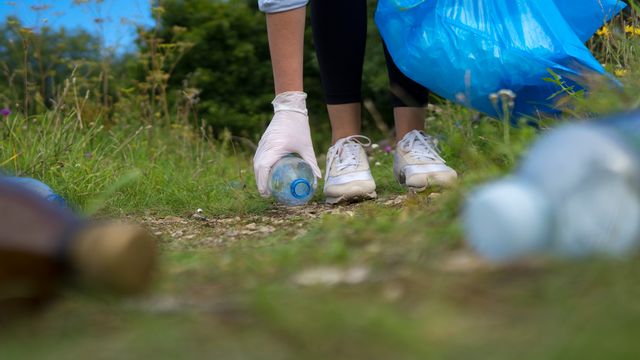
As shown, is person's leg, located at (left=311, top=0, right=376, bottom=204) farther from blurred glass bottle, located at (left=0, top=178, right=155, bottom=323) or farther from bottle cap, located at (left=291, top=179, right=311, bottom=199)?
blurred glass bottle, located at (left=0, top=178, right=155, bottom=323)

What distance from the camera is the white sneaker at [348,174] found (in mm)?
2314

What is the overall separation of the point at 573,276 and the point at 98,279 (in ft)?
1.98

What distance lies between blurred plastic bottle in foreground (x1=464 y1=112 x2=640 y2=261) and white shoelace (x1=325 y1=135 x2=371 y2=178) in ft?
A: 4.51

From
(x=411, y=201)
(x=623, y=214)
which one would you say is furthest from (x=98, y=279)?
(x=411, y=201)

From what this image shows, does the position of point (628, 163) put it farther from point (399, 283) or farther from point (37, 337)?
point (37, 337)

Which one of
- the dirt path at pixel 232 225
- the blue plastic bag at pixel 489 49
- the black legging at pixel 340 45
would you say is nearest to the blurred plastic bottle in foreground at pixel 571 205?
the dirt path at pixel 232 225

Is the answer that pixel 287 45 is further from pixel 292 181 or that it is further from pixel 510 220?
pixel 510 220

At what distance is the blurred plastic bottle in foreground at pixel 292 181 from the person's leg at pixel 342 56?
22cm

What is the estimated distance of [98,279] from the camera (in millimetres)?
917

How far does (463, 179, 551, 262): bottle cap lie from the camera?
0.94 meters

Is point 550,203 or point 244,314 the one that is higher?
point 550,203

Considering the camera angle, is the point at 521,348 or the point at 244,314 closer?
the point at 521,348

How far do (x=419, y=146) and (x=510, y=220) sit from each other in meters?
1.46

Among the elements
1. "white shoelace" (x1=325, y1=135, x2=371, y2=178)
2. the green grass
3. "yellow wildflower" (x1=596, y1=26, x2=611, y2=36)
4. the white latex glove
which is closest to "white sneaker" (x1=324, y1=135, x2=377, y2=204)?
"white shoelace" (x1=325, y1=135, x2=371, y2=178)
